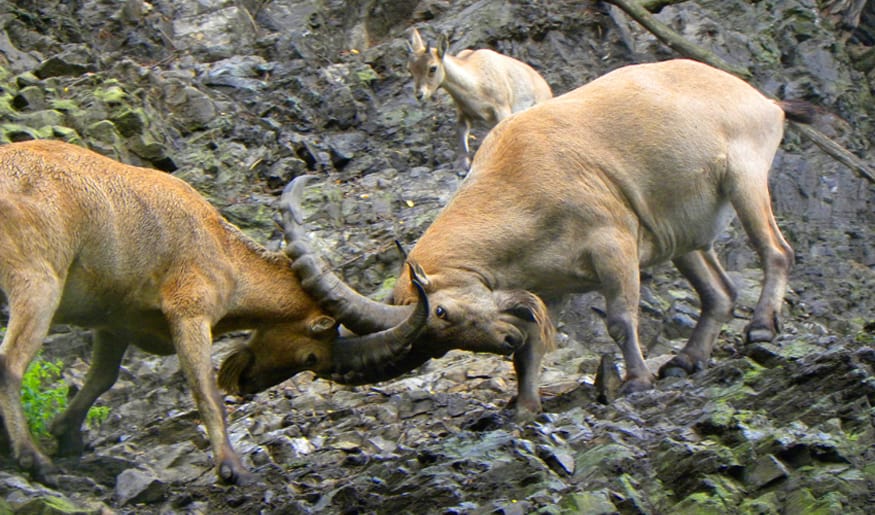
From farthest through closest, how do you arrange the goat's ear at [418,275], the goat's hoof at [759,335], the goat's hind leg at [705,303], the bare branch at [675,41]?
the bare branch at [675,41]
the goat's hind leg at [705,303]
the goat's hoof at [759,335]
the goat's ear at [418,275]

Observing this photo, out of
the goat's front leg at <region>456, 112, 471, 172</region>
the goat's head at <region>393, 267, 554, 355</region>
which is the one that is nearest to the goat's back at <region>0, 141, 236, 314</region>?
the goat's head at <region>393, 267, 554, 355</region>

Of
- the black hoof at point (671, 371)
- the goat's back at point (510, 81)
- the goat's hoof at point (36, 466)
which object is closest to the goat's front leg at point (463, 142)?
the goat's back at point (510, 81)

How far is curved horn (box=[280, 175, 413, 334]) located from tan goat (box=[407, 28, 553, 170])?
6976 millimetres

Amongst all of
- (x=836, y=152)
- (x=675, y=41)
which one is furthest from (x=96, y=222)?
(x=675, y=41)

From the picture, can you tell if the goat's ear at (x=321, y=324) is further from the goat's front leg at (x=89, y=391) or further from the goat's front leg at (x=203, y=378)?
the goat's front leg at (x=89, y=391)

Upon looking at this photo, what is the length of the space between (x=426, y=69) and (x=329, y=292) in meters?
7.56

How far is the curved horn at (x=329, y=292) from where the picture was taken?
32.8 ft

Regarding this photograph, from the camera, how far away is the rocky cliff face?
8133mm

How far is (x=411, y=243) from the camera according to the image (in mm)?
13789

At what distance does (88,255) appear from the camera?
9172 mm

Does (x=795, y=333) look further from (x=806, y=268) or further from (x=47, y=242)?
(x=47, y=242)

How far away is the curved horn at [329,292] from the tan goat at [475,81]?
6.98 meters

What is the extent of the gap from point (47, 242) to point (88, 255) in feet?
1.39

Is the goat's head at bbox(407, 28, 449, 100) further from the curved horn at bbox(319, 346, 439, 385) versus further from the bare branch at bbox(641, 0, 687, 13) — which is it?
the curved horn at bbox(319, 346, 439, 385)
